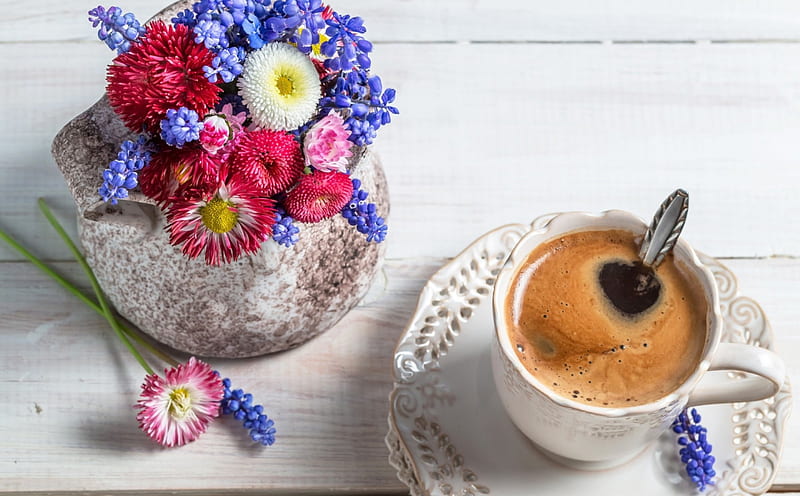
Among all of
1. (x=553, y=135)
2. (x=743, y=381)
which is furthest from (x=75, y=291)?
(x=743, y=381)

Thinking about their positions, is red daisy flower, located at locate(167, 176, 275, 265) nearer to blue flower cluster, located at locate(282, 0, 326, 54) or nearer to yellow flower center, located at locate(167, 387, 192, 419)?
blue flower cluster, located at locate(282, 0, 326, 54)

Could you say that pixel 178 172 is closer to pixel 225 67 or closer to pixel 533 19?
pixel 225 67

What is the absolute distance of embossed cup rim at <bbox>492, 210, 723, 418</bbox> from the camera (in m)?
0.76

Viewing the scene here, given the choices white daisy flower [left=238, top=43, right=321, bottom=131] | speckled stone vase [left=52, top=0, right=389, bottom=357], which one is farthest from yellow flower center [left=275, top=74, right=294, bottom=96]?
speckled stone vase [left=52, top=0, right=389, bottom=357]

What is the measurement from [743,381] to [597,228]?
19cm

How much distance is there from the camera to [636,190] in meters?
1.10

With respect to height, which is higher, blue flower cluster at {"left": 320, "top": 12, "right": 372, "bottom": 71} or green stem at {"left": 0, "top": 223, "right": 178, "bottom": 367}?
blue flower cluster at {"left": 320, "top": 12, "right": 372, "bottom": 71}

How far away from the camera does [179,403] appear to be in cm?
94

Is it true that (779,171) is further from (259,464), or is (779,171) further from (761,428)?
(259,464)

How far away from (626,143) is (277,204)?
1.77 ft

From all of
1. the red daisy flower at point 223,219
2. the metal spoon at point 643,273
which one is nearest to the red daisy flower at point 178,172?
the red daisy flower at point 223,219

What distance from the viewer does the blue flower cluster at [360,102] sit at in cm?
74

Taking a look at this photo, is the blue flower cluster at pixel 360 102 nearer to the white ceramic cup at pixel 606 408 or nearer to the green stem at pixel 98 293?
the white ceramic cup at pixel 606 408

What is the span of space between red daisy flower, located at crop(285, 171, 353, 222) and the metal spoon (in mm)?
265
